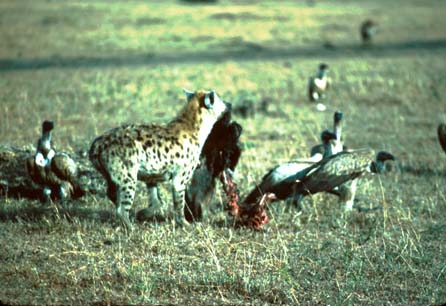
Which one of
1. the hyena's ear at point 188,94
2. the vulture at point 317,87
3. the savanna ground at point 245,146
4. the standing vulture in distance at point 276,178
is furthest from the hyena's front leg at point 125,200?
the vulture at point 317,87

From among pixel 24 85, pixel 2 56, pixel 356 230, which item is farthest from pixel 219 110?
pixel 2 56

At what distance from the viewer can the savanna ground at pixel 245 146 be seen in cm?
569

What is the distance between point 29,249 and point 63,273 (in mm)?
685

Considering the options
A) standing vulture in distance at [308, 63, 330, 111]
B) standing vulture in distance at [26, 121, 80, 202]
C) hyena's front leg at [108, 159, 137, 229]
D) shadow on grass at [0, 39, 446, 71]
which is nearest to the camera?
hyena's front leg at [108, 159, 137, 229]

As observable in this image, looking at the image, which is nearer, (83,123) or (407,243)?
(407,243)

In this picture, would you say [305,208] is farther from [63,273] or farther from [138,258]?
[63,273]

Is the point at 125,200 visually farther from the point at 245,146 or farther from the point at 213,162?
the point at 245,146

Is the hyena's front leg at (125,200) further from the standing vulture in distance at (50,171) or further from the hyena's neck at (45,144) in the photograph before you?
the hyena's neck at (45,144)

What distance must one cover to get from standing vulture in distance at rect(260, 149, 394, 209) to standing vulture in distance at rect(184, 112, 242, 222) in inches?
20.0

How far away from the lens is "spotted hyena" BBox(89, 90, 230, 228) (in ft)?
21.6

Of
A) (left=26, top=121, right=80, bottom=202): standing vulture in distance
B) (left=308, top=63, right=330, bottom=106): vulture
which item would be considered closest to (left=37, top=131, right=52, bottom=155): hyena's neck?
(left=26, top=121, right=80, bottom=202): standing vulture in distance

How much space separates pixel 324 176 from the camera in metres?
7.44

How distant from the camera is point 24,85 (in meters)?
15.7

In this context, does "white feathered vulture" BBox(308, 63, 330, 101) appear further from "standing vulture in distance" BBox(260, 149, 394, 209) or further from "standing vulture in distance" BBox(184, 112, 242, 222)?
"standing vulture in distance" BBox(184, 112, 242, 222)
